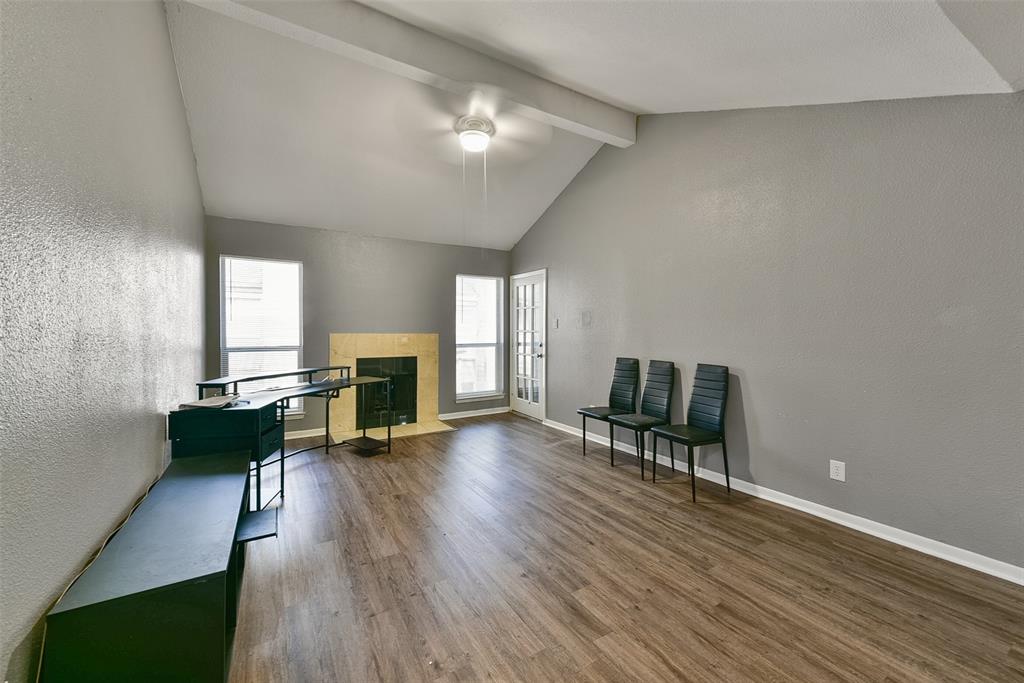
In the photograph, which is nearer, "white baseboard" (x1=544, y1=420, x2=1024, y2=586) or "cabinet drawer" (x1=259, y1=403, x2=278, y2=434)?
"white baseboard" (x1=544, y1=420, x2=1024, y2=586)

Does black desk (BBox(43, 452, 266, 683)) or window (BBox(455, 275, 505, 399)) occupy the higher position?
window (BBox(455, 275, 505, 399))

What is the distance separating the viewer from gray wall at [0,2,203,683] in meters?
0.89

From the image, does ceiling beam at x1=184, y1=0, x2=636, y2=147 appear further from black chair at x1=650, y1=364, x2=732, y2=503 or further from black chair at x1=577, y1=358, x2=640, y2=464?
black chair at x1=650, y1=364, x2=732, y2=503

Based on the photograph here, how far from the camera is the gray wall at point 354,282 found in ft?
14.4

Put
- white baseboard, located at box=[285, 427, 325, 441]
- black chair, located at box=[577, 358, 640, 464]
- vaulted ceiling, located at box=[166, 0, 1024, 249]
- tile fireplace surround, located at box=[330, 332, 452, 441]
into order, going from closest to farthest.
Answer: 1. vaulted ceiling, located at box=[166, 0, 1024, 249]
2. black chair, located at box=[577, 358, 640, 464]
3. white baseboard, located at box=[285, 427, 325, 441]
4. tile fireplace surround, located at box=[330, 332, 452, 441]

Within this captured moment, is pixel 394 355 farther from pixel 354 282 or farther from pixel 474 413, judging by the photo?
pixel 474 413

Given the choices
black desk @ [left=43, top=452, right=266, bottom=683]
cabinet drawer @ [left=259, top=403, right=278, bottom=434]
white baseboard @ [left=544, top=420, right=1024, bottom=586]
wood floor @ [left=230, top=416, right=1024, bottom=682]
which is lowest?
wood floor @ [left=230, top=416, right=1024, bottom=682]

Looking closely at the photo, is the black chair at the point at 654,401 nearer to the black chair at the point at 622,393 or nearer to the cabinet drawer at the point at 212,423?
the black chair at the point at 622,393

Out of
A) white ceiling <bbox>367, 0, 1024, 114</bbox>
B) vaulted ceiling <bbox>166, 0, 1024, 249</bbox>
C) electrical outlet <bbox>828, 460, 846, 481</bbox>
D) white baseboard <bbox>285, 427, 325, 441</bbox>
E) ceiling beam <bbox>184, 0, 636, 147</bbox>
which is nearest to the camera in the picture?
white ceiling <bbox>367, 0, 1024, 114</bbox>

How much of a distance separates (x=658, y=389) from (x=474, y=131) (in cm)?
287

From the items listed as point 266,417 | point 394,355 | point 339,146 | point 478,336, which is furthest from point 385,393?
point 339,146

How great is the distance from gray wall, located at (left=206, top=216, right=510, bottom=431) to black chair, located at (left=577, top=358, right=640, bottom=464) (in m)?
2.39

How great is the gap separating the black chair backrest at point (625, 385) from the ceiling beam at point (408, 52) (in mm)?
2237

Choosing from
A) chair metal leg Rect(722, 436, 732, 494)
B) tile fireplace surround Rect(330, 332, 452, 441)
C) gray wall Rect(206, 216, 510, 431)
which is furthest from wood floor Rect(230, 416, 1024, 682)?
gray wall Rect(206, 216, 510, 431)
